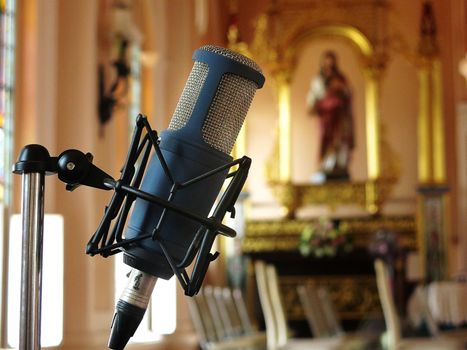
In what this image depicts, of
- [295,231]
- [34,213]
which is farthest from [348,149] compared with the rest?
[34,213]

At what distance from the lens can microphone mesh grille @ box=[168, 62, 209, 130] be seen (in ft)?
4.02

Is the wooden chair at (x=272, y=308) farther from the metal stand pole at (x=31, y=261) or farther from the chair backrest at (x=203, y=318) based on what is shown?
the metal stand pole at (x=31, y=261)

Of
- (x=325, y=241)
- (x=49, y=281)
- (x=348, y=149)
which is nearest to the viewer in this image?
(x=49, y=281)

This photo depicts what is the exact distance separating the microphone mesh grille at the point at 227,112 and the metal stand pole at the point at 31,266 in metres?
0.22

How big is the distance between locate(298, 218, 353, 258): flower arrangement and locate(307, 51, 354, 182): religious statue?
97cm

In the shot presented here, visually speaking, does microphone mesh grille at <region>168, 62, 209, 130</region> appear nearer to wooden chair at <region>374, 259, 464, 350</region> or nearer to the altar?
wooden chair at <region>374, 259, 464, 350</region>

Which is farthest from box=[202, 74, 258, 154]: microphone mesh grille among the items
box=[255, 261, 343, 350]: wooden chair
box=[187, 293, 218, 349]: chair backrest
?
box=[255, 261, 343, 350]: wooden chair

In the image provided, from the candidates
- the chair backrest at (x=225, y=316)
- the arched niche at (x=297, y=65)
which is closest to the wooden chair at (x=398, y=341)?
the chair backrest at (x=225, y=316)

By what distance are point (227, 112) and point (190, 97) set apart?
2.1 inches

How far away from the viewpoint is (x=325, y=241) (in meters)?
11.7

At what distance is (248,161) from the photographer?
1.14m

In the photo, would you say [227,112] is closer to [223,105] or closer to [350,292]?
[223,105]

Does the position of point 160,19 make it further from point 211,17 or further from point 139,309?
point 139,309

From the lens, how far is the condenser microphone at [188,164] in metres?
1.15
